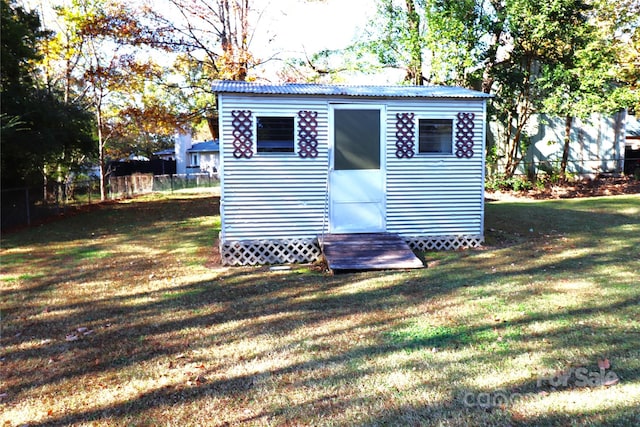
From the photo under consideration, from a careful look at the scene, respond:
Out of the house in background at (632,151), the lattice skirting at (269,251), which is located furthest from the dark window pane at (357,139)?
the house in background at (632,151)

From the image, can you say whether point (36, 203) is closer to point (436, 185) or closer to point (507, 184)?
point (436, 185)

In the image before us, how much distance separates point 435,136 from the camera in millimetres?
8164

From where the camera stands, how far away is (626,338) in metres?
3.93

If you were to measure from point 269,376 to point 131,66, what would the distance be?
17.3m

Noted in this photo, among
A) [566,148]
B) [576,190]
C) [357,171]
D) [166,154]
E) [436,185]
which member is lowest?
[576,190]

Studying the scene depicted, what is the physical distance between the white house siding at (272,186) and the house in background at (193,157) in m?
28.8

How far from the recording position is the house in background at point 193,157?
117ft

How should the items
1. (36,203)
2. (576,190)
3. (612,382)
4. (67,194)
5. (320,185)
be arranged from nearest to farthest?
1. (612,382)
2. (320,185)
3. (36,203)
4. (67,194)
5. (576,190)

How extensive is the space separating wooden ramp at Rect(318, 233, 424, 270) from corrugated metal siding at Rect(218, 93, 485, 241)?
44 cm

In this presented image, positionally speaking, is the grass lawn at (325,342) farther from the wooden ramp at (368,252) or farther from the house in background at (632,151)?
the house in background at (632,151)

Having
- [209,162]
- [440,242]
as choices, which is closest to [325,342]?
[440,242]

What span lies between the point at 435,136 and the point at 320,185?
232cm

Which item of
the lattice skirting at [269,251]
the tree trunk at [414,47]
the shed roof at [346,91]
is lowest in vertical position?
the lattice skirting at [269,251]

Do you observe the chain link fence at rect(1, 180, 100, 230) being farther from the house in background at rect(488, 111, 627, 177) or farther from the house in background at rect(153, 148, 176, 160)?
the house in background at rect(153, 148, 176, 160)
